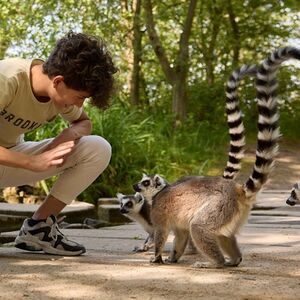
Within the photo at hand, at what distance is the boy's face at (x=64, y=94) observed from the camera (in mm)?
3084

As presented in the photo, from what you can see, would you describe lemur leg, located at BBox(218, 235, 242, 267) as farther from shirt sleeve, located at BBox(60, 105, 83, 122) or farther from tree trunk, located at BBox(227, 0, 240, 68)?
tree trunk, located at BBox(227, 0, 240, 68)

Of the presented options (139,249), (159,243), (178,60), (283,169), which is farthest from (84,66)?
(178,60)

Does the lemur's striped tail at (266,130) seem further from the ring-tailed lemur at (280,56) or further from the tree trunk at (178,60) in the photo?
the tree trunk at (178,60)

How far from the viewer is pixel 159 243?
3.55m

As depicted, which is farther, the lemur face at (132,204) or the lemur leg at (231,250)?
the lemur face at (132,204)

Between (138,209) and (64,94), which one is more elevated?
(64,94)

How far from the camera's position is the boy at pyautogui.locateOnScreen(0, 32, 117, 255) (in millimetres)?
3070

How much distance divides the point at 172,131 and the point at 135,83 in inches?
81.4

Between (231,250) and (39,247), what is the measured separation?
3.32 feet

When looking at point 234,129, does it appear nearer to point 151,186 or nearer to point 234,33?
point 151,186

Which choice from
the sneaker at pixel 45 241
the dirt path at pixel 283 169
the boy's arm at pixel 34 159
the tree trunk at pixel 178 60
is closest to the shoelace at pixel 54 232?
the sneaker at pixel 45 241

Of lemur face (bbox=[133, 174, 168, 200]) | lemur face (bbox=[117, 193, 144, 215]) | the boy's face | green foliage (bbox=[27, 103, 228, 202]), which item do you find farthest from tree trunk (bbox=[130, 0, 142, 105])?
the boy's face

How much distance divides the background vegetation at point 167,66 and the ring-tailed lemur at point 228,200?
15.8 feet

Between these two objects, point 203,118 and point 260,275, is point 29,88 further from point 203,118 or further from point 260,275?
point 203,118
